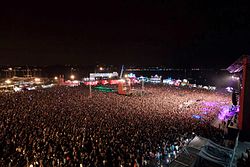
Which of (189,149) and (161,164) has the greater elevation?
(189,149)

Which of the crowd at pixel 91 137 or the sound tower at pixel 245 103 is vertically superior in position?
the sound tower at pixel 245 103

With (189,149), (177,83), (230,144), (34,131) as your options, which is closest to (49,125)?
(34,131)

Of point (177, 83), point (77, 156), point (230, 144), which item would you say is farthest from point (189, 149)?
point (177, 83)

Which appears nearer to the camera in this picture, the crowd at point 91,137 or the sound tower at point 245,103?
the crowd at point 91,137

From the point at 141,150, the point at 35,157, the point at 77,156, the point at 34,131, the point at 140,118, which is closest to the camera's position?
the point at 35,157

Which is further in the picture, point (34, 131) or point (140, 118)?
point (140, 118)

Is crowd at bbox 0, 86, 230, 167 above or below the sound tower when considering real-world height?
below

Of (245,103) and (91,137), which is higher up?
(245,103)

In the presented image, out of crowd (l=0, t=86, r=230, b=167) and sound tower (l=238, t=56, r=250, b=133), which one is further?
sound tower (l=238, t=56, r=250, b=133)

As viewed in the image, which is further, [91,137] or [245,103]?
[245,103]

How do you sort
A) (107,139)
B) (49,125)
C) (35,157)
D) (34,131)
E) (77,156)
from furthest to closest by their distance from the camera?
(49,125) < (34,131) < (107,139) < (77,156) < (35,157)

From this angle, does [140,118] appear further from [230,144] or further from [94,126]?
[230,144]
